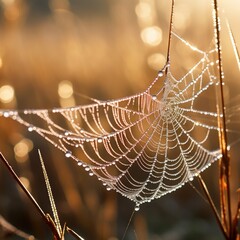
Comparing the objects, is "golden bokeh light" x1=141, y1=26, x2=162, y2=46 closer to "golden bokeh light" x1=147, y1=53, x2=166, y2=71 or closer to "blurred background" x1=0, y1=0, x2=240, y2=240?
"blurred background" x1=0, y1=0, x2=240, y2=240

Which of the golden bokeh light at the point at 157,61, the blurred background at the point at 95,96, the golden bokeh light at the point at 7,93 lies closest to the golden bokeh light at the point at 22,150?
the blurred background at the point at 95,96

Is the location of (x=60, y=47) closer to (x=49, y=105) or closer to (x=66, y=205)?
(x=49, y=105)

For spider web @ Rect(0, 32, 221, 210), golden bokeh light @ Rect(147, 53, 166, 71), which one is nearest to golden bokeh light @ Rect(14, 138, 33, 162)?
spider web @ Rect(0, 32, 221, 210)

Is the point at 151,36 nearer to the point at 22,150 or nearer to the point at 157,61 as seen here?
the point at 157,61

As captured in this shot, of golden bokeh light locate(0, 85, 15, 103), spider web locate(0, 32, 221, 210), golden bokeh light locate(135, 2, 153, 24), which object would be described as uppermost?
golden bokeh light locate(135, 2, 153, 24)

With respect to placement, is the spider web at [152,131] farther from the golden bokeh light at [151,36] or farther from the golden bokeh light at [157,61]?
the golden bokeh light at [151,36]

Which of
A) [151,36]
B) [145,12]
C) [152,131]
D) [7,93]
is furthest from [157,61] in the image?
[7,93]
